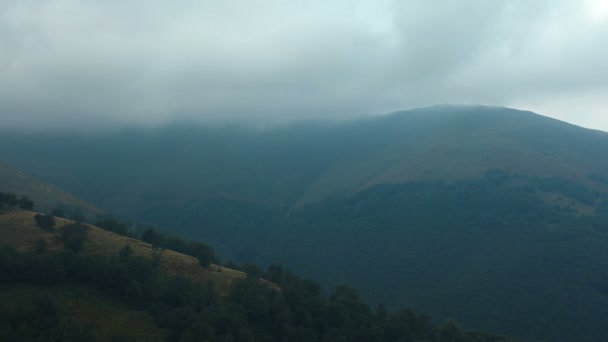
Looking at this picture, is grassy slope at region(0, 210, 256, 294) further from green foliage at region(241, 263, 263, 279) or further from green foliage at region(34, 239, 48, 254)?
green foliage at region(241, 263, 263, 279)

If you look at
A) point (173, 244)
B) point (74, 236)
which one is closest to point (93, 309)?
point (74, 236)

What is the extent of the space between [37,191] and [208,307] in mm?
114177

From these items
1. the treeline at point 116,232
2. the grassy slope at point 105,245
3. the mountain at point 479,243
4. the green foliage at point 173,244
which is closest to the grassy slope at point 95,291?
the grassy slope at point 105,245

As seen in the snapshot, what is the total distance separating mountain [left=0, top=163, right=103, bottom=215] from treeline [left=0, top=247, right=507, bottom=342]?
87.5m

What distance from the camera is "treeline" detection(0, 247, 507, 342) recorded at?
56750mm

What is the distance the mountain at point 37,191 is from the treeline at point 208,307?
87522mm

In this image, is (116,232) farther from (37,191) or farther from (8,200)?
(37,191)

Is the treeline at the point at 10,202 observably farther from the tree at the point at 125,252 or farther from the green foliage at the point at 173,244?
the tree at the point at 125,252

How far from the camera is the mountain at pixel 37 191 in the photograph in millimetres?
147750

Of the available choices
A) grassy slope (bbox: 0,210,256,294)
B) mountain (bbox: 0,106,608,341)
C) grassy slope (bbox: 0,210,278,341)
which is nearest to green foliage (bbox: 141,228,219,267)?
grassy slope (bbox: 0,210,278,341)

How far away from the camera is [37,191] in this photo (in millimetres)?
156875

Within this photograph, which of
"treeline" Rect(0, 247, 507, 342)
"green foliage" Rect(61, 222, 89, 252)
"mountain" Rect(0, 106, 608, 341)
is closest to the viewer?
"treeline" Rect(0, 247, 507, 342)

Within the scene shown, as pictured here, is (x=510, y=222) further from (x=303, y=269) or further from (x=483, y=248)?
(x=303, y=269)

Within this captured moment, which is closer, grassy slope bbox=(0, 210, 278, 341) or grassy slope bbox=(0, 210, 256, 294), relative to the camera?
grassy slope bbox=(0, 210, 278, 341)
